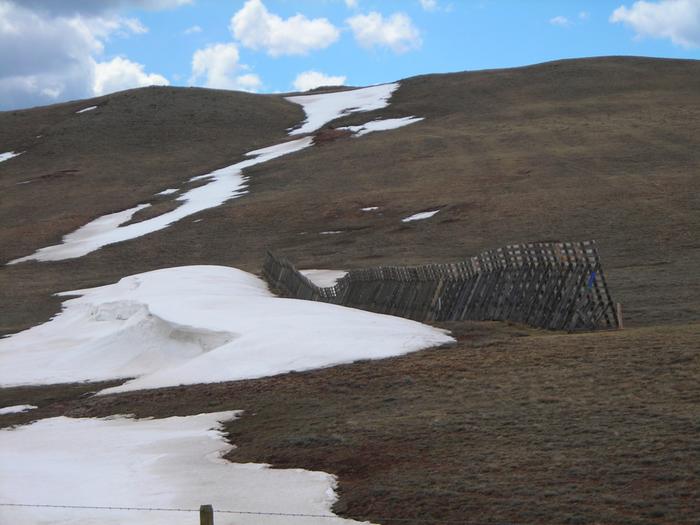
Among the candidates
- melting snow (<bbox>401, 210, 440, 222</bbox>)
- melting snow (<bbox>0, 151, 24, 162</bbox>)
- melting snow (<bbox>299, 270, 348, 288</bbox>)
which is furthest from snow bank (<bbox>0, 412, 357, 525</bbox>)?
melting snow (<bbox>0, 151, 24, 162</bbox>)

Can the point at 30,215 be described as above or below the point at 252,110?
below

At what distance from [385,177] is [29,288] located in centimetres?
2272

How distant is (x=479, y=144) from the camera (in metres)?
62.0

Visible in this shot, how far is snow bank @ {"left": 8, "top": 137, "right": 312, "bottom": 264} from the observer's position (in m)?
52.2

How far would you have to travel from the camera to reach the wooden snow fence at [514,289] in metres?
18.8

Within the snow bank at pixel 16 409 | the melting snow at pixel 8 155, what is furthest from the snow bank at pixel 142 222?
the snow bank at pixel 16 409

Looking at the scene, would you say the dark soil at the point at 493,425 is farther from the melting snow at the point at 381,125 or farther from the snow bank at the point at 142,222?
the melting snow at the point at 381,125

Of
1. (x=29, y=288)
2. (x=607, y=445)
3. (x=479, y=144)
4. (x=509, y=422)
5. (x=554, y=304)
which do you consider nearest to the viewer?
(x=607, y=445)

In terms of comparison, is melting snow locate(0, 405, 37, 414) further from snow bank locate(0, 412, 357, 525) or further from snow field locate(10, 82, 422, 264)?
snow field locate(10, 82, 422, 264)

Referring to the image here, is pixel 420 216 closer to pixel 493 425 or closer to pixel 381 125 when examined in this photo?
pixel 381 125

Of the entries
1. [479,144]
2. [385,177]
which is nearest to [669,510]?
[385,177]

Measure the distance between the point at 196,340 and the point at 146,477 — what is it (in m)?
Answer: 9.74

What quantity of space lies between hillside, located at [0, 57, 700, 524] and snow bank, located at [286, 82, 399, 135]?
1924mm

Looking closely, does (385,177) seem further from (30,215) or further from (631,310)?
(631,310)
